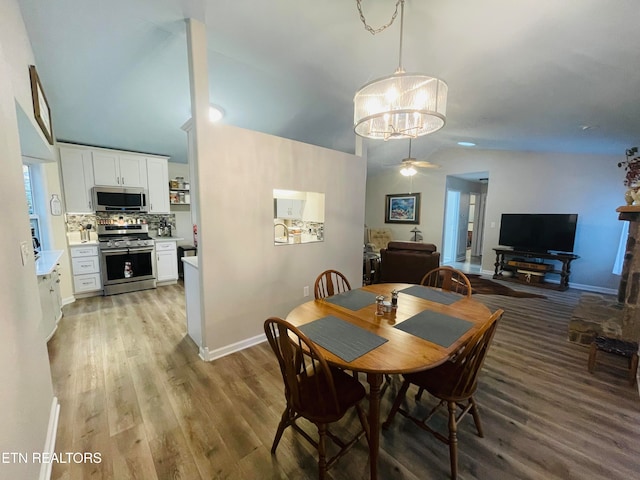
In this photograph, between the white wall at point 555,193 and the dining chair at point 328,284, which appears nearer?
the dining chair at point 328,284

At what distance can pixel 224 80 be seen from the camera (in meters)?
2.87

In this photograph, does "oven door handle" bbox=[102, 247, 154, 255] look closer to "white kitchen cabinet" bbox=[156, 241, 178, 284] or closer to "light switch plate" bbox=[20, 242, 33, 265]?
"white kitchen cabinet" bbox=[156, 241, 178, 284]

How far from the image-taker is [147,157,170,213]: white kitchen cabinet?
4641 mm

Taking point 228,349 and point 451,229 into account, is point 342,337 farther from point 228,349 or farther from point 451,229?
point 451,229

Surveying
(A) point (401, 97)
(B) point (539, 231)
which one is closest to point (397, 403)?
(A) point (401, 97)

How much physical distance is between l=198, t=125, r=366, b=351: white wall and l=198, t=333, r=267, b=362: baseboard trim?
0.13 feet

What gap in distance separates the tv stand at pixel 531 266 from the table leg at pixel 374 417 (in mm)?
5265

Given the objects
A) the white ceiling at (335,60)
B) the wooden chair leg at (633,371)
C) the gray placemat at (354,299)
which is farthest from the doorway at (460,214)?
the gray placemat at (354,299)

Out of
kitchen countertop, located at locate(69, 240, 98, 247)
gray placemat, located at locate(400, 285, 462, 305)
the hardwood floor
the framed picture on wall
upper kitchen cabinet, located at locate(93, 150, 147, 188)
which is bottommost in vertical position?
the hardwood floor

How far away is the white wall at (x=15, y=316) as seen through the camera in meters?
1.01

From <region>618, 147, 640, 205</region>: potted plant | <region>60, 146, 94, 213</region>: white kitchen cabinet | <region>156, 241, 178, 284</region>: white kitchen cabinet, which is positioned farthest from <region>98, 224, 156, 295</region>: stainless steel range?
<region>618, 147, 640, 205</region>: potted plant

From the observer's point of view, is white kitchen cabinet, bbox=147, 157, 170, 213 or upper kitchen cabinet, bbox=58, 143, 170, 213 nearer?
upper kitchen cabinet, bbox=58, 143, 170, 213

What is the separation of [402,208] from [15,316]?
7.28m

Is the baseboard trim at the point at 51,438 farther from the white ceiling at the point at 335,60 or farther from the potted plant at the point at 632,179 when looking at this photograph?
the potted plant at the point at 632,179
